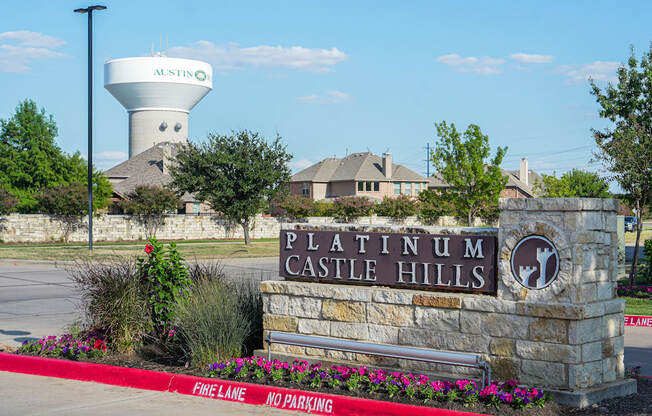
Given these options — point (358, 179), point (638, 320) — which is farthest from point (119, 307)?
point (358, 179)

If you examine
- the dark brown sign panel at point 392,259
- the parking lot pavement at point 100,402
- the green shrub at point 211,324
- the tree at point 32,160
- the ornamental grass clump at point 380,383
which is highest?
the tree at point 32,160

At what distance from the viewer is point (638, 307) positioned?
1523 centimetres

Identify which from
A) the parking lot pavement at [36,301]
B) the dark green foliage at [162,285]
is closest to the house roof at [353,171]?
the parking lot pavement at [36,301]

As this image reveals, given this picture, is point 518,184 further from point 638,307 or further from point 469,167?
point 638,307

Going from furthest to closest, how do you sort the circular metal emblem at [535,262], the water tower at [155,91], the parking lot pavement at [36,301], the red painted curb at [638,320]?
1. the water tower at [155,91]
2. the red painted curb at [638,320]
3. the parking lot pavement at [36,301]
4. the circular metal emblem at [535,262]

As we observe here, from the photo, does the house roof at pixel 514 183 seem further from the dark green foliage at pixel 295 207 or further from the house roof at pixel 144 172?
the house roof at pixel 144 172

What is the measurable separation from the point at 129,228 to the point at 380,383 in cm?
4315

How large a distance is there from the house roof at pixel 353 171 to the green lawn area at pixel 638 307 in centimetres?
6260

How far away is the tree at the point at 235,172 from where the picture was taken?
137 feet

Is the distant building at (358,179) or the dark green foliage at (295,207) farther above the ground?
the distant building at (358,179)

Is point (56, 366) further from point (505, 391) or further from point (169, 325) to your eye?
point (505, 391)

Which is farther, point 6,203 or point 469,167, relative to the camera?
point 6,203

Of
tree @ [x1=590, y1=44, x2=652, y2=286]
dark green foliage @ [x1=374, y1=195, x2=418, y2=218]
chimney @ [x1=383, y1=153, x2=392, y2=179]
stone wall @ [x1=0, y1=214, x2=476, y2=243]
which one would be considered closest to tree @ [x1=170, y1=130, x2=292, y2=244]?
stone wall @ [x1=0, y1=214, x2=476, y2=243]

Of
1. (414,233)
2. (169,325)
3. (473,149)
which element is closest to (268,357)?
(169,325)
